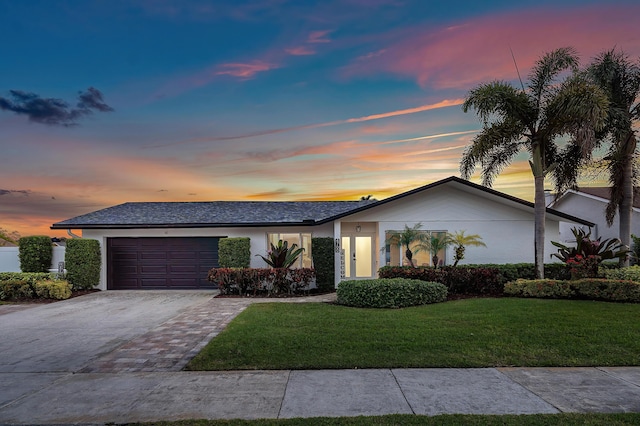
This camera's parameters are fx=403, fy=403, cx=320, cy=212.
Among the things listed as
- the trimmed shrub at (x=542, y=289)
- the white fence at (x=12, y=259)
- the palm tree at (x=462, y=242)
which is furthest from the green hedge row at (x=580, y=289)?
the white fence at (x=12, y=259)

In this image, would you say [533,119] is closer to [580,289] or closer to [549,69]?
[549,69]

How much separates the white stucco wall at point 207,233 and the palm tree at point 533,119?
256 inches

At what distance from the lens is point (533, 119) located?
13320 millimetres

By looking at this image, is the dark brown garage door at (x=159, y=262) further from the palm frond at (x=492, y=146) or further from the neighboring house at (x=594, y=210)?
the neighboring house at (x=594, y=210)

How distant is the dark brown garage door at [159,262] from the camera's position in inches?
655

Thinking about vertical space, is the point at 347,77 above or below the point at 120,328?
above

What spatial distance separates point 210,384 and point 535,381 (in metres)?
4.39

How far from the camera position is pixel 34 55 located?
13.0m

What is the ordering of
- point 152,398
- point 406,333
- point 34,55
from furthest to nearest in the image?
point 34,55 < point 406,333 < point 152,398

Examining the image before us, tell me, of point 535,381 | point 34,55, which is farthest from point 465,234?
point 34,55

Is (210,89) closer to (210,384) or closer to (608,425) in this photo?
(210,384)

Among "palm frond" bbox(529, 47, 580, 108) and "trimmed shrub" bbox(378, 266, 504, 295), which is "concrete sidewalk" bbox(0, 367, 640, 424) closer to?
"trimmed shrub" bbox(378, 266, 504, 295)

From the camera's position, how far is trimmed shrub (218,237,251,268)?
15383mm

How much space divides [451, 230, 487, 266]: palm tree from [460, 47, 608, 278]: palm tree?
2239 mm
